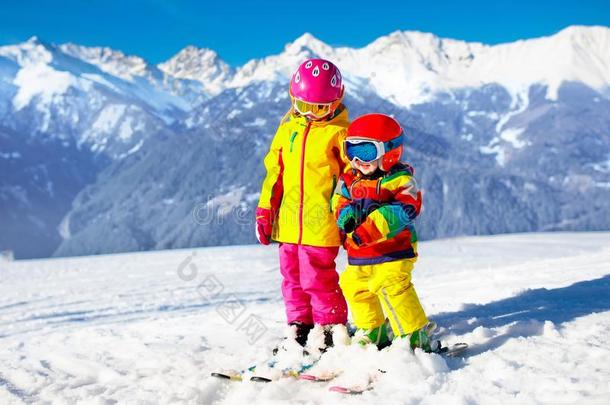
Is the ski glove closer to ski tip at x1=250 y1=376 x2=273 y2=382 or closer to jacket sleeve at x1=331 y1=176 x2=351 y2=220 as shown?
jacket sleeve at x1=331 y1=176 x2=351 y2=220

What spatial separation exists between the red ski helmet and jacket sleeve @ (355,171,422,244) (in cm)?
13

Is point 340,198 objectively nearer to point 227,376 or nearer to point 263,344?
point 227,376

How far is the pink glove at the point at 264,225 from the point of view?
3.64 m

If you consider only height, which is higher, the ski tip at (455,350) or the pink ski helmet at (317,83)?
the pink ski helmet at (317,83)

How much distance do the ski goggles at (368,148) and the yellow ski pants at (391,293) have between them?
1.97ft

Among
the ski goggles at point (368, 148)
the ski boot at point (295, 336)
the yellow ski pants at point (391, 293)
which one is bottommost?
the ski boot at point (295, 336)

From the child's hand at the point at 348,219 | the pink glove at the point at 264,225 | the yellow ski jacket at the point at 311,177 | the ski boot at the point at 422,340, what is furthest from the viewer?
the pink glove at the point at 264,225

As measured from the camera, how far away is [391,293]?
2.95m

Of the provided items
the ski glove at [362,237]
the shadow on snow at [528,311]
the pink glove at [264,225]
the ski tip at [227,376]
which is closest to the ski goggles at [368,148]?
the ski glove at [362,237]

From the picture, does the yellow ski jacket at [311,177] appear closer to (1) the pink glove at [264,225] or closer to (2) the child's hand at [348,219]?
(1) the pink glove at [264,225]

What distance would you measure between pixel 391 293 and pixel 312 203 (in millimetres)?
829

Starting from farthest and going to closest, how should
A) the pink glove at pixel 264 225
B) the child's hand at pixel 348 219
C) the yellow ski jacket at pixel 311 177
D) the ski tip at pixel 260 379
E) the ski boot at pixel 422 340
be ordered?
the pink glove at pixel 264 225, the yellow ski jacket at pixel 311 177, the child's hand at pixel 348 219, the ski boot at pixel 422 340, the ski tip at pixel 260 379

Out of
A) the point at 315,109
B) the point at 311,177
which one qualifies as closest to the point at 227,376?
the point at 311,177

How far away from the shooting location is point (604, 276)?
5.43m
